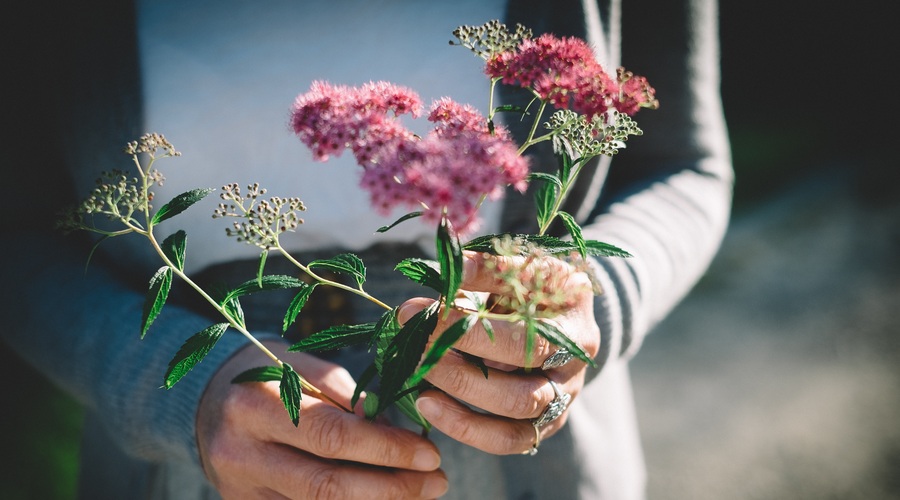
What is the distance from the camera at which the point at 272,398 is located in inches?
26.7

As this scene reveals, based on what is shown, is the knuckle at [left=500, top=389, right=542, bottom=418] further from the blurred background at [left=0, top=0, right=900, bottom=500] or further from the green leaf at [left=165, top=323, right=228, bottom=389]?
the blurred background at [left=0, top=0, right=900, bottom=500]

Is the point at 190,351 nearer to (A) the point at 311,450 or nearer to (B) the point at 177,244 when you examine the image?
(B) the point at 177,244

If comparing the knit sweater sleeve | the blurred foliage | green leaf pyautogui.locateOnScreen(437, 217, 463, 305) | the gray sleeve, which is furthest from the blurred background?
the knit sweater sleeve

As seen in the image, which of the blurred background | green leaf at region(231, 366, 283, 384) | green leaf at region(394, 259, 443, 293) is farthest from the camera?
the blurred background

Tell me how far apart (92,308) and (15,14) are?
47 centimetres

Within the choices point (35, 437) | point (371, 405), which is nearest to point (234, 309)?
point (371, 405)

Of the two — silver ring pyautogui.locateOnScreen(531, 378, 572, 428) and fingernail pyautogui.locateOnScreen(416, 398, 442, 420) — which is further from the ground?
fingernail pyautogui.locateOnScreen(416, 398, 442, 420)

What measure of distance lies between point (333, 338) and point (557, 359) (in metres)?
0.24

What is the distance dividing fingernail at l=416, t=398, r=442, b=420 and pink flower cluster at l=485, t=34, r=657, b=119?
0.32 meters

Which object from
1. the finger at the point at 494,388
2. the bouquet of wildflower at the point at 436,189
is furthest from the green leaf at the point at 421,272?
the finger at the point at 494,388

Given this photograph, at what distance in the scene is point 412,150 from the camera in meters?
0.41

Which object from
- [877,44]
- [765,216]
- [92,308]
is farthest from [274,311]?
[877,44]

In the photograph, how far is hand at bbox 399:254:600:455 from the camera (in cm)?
53

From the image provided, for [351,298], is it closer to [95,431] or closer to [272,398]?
[272,398]
